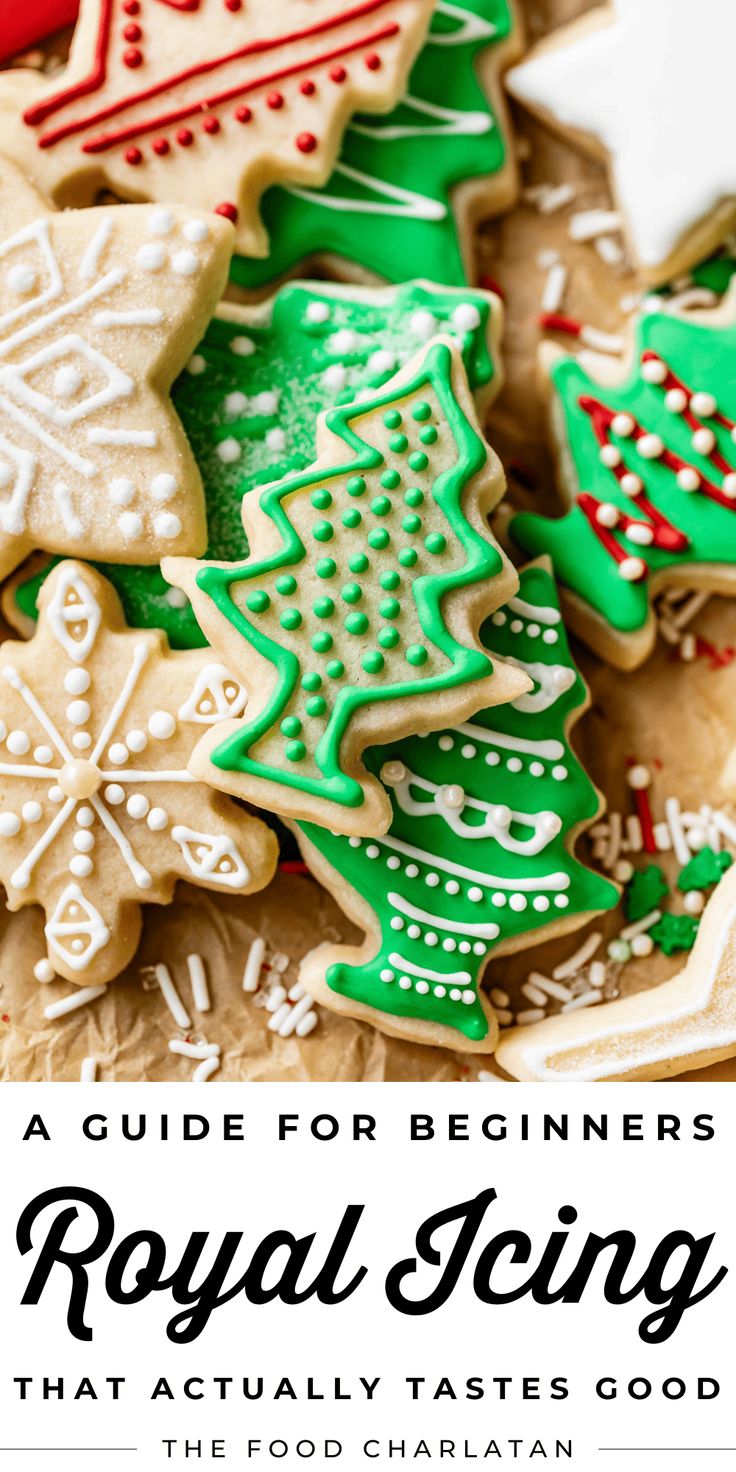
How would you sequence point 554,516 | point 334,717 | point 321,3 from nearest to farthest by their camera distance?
point 334,717
point 321,3
point 554,516

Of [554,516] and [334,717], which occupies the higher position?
[554,516]

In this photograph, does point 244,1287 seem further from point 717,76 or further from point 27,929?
point 717,76

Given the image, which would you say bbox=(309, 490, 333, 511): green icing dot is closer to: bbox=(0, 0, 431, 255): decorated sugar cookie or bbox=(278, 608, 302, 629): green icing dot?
bbox=(278, 608, 302, 629): green icing dot

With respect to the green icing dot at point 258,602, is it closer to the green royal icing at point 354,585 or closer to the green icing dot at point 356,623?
the green royal icing at point 354,585

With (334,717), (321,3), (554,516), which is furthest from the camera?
(554,516)

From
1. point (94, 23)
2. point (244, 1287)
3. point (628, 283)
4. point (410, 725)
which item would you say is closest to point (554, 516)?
point (628, 283)
